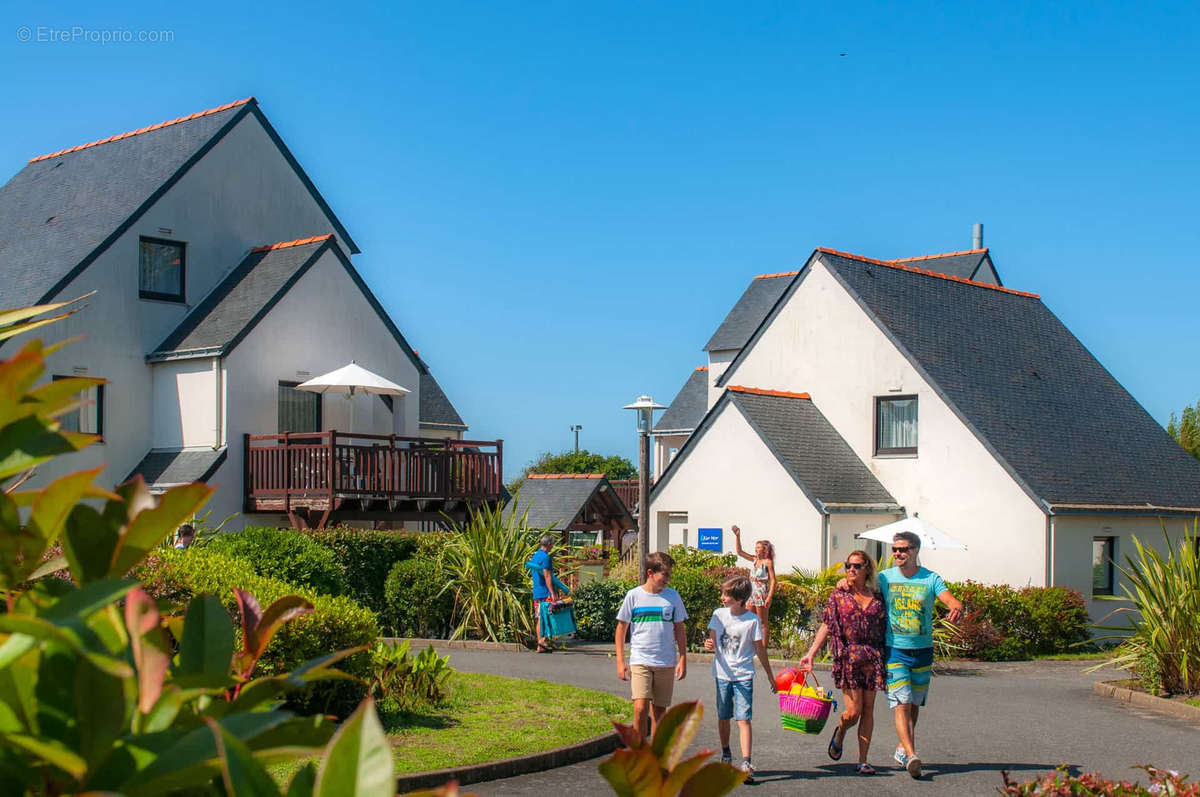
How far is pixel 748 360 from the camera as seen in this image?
29.4 metres

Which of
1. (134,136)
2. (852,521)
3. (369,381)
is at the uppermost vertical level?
(134,136)

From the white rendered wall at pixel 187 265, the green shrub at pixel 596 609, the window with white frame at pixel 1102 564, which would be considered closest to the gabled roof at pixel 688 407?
the white rendered wall at pixel 187 265

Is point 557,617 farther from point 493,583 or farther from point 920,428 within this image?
point 920,428

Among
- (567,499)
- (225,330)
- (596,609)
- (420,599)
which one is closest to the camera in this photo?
(420,599)

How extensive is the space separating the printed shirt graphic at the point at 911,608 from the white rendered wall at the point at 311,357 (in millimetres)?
18218

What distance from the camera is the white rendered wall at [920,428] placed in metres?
24.2

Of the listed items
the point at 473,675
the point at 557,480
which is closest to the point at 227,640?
the point at 473,675

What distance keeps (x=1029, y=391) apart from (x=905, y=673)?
18900mm

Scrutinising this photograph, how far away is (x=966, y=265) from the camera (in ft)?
117

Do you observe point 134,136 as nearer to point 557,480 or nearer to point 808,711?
point 557,480

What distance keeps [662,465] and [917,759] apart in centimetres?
3144

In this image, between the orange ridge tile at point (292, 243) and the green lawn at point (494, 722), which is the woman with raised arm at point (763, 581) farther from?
the orange ridge tile at point (292, 243)

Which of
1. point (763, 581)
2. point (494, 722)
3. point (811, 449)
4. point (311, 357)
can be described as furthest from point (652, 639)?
point (311, 357)

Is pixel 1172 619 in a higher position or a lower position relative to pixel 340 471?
lower
